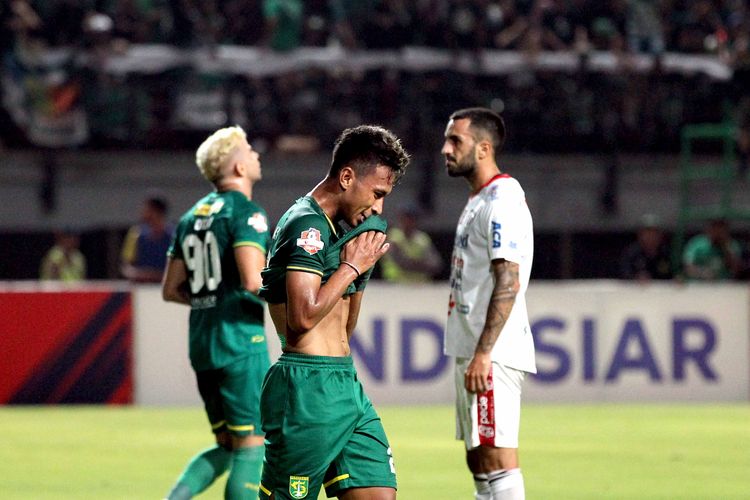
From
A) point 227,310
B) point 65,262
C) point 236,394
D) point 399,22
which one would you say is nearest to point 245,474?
point 236,394

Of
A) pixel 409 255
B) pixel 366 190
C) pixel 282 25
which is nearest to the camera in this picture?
pixel 366 190

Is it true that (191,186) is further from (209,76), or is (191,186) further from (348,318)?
(348,318)

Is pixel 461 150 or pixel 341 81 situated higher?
pixel 341 81

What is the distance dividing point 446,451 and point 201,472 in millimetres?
4263

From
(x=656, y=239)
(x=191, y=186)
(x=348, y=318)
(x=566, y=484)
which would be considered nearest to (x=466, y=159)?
(x=348, y=318)

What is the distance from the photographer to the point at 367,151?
4.85 metres

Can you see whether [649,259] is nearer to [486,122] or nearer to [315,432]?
[486,122]

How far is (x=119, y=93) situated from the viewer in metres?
19.2

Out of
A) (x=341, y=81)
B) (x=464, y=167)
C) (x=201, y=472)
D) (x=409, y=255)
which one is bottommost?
(x=201, y=472)

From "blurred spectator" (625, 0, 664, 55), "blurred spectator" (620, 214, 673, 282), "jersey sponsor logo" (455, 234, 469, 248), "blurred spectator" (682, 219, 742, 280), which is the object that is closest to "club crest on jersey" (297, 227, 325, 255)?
"jersey sponsor logo" (455, 234, 469, 248)

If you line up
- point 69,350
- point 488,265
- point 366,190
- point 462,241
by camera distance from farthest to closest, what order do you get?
point 69,350 < point 462,241 < point 488,265 < point 366,190

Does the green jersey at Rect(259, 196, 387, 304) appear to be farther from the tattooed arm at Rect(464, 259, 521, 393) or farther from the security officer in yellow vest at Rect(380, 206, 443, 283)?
the security officer in yellow vest at Rect(380, 206, 443, 283)

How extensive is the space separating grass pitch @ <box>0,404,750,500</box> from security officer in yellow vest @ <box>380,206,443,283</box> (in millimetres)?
2055

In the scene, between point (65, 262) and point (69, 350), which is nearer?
point (69, 350)
